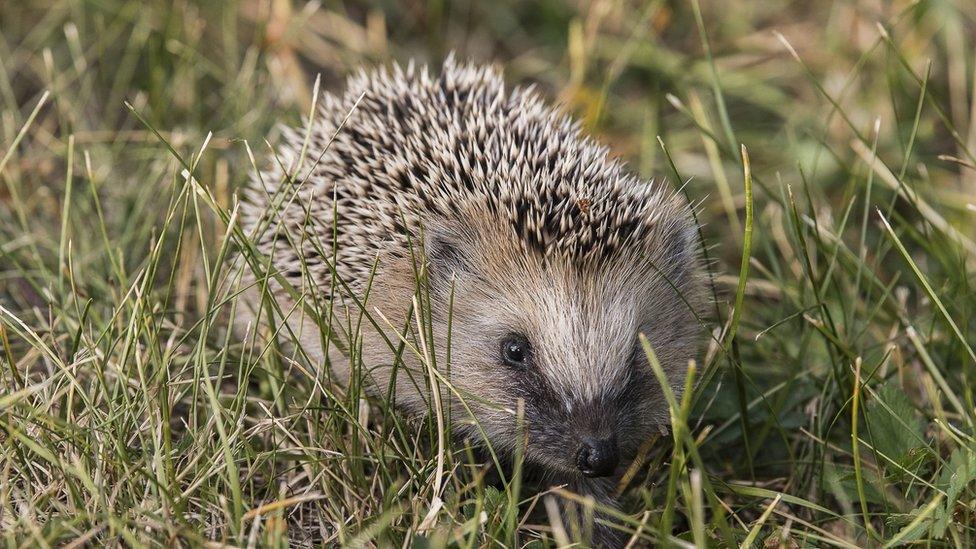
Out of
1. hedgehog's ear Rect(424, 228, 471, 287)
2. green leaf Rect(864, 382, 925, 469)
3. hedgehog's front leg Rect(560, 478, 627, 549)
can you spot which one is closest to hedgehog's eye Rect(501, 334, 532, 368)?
hedgehog's ear Rect(424, 228, 471, 287)

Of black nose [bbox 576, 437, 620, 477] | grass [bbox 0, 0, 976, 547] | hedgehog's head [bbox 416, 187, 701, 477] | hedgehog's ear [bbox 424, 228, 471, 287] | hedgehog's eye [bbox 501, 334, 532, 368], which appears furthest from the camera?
hedgehog's ear [bbox 424, 228, 471, 287]

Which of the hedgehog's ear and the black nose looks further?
the hedgehog's ear

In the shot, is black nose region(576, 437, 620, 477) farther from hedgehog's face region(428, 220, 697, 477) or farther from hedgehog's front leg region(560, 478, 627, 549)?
hedgehog's front leg region(560, 478, 627, 549)

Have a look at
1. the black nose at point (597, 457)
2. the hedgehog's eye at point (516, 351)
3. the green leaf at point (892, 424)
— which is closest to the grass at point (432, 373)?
the green leaf at point (892, 424)

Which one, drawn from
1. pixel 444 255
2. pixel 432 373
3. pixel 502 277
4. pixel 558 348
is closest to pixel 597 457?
pixel 558 348

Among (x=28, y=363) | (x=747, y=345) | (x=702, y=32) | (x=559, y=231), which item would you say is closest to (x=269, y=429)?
(x=28, y=363)

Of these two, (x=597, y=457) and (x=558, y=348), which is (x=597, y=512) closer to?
(x=597, y=457)

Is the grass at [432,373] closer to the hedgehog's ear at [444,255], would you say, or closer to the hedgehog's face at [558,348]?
the hedgehog's face at [558,348]
